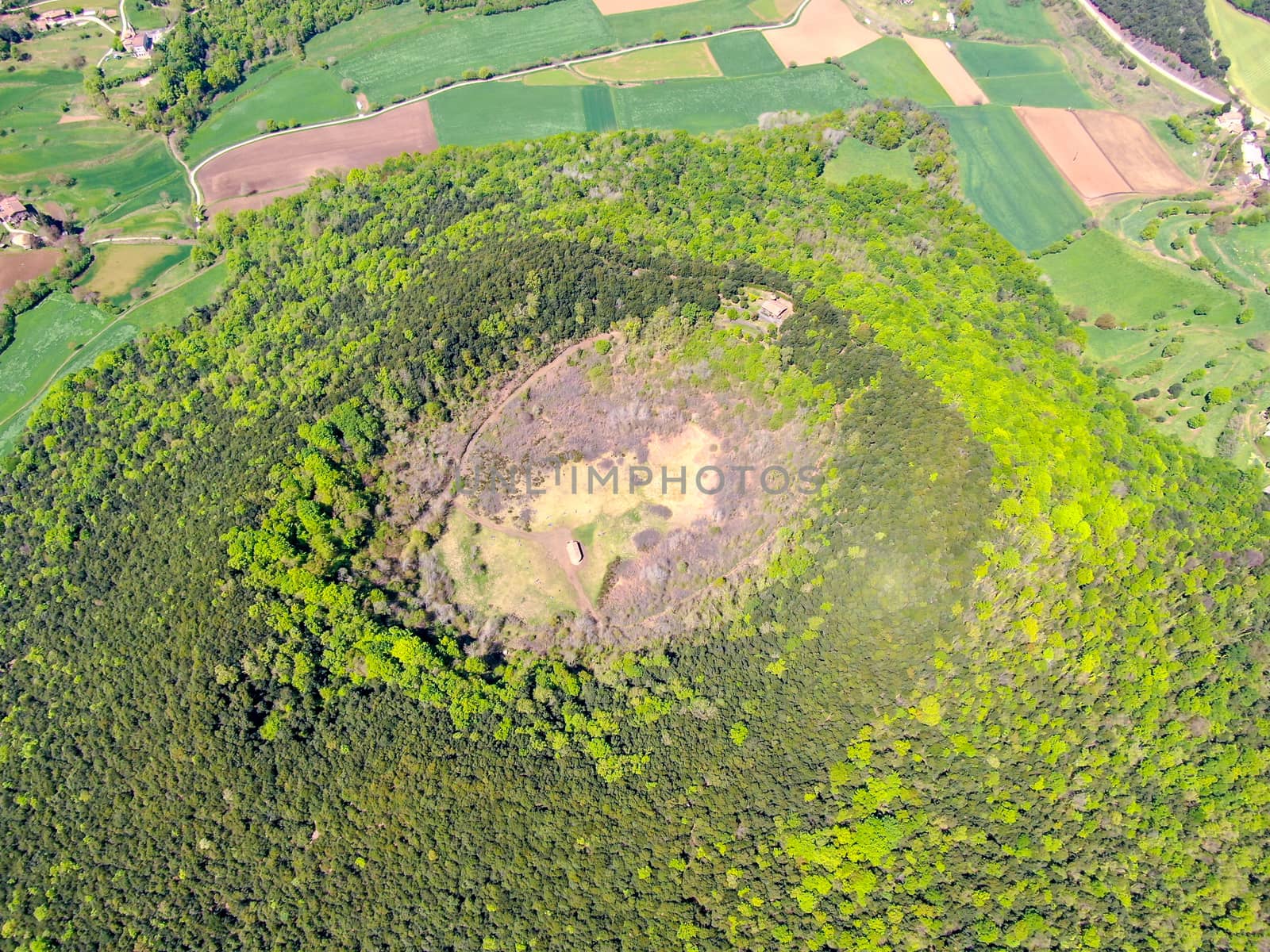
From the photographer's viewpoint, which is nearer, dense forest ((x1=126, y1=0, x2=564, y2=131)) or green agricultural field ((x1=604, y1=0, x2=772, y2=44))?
dense forest ((x1=126, y1=0, x2=564, y2=131))

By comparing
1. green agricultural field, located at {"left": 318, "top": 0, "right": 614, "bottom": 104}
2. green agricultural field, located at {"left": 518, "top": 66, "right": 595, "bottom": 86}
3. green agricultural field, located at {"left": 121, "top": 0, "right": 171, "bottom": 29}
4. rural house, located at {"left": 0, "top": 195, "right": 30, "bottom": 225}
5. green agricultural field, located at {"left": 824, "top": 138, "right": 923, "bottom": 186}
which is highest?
green agricultural field, located at {"left": 121, "top": 0, "right": 171, "bottom": 29}

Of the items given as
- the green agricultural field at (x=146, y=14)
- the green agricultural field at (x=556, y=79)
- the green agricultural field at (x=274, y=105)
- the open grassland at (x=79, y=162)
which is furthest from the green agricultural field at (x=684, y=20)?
the open grassland at (x=79, y=162)

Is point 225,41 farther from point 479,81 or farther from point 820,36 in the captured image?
point 820,36

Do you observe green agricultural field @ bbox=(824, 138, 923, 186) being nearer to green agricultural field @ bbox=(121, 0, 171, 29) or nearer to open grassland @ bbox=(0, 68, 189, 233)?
open grassland @ bbox=(0, 68, 189, 233)

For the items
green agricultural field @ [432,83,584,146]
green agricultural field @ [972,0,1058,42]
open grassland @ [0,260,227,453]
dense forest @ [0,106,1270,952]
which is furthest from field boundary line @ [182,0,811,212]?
dense forest @ [0,106,1270,952]

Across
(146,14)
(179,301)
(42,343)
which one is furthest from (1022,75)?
(42,343)

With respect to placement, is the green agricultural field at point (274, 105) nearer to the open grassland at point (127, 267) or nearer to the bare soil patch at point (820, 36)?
the open grassland at point (127, 267)

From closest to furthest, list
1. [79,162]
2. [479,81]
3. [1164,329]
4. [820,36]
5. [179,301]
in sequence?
[1164,329] → [179,301] → [79,162] → [479,81] → [820,36]
